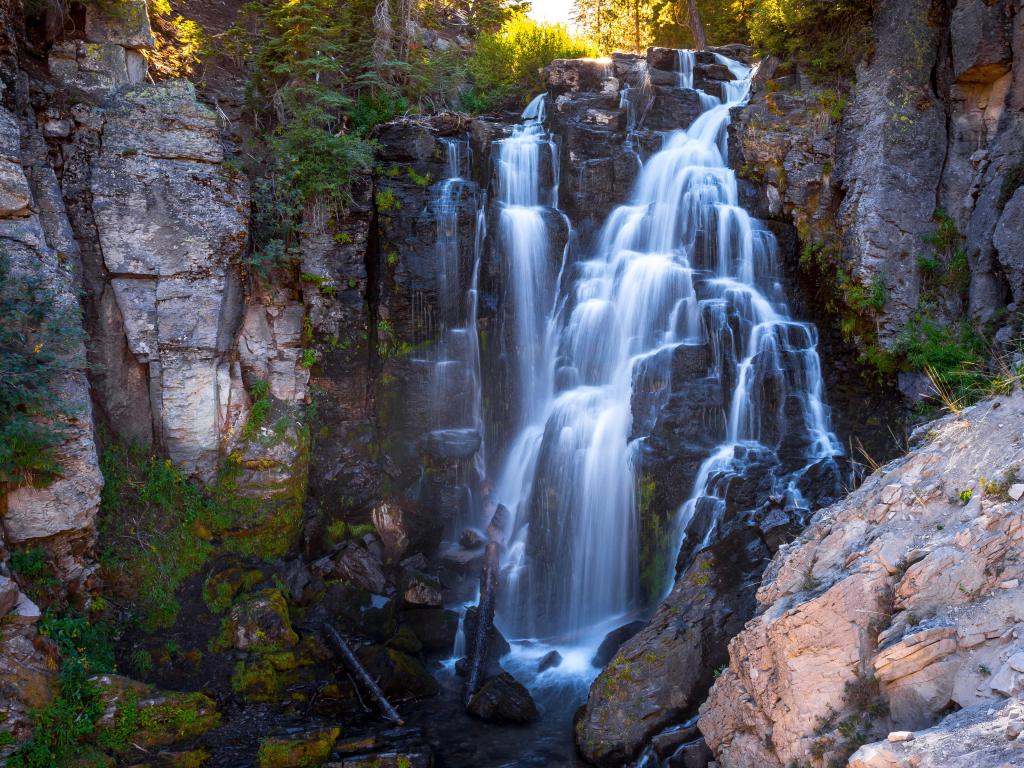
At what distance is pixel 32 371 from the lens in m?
9.45

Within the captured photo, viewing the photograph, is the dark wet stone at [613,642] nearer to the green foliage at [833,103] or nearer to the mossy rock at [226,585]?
the mossy rock at [226,585]

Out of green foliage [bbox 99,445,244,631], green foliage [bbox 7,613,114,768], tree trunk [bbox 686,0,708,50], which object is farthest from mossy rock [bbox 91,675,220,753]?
tree trunk [bbox 686,0,708,50]

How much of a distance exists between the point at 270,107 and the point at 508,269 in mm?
5920

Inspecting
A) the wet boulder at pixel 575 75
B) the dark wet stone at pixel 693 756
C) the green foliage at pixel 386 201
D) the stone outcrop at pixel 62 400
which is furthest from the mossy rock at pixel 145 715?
the wet boulder at pixel 575 75

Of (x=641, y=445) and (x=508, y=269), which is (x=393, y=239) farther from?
(x=641, y=445)

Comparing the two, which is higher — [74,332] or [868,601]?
[74,332]

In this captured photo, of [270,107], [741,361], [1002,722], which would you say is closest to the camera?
[1002,722]

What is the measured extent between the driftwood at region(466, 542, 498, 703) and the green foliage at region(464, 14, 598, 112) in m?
11.3

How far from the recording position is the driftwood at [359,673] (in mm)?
9820

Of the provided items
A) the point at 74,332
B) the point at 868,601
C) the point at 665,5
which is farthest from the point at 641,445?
the point at 665,5

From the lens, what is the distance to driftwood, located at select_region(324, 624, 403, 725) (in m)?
9.82

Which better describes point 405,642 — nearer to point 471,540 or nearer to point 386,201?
point 471,540

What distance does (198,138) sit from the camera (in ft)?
40.0

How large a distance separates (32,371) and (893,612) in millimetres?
9916
